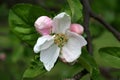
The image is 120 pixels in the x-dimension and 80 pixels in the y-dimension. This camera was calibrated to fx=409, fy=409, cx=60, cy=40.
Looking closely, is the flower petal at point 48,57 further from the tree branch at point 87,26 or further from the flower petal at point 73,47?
the tree branch at point 87,26

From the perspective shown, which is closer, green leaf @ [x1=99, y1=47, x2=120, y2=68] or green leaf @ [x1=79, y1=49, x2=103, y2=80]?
green leaf @ [x1=79, y1=49, x2=103, y2=80]

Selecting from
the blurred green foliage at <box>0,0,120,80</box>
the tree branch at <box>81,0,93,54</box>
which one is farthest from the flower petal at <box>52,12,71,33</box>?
the blurred green foliage at <box>0,0,120,80</box>

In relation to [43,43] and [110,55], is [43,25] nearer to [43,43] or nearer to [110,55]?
[43,43]

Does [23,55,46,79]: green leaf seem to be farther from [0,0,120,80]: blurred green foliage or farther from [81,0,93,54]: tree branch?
[0,0,120,80]: blurred green foliage

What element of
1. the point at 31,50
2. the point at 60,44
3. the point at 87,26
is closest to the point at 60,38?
the point at 60,44

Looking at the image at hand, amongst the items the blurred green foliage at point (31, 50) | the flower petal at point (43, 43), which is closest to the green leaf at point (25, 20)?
the flower petal at point (43, 43)

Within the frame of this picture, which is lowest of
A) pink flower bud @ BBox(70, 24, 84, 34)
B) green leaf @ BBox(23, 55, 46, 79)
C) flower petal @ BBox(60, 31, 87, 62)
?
green leaf @ BBox(23, 55, 46, 79)
